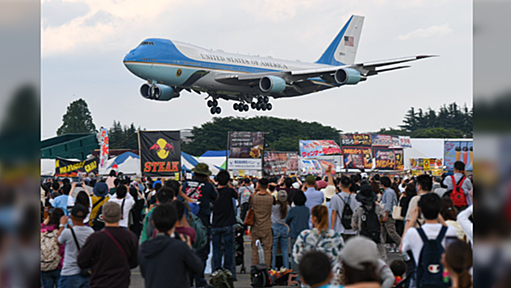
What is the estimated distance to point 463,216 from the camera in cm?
593

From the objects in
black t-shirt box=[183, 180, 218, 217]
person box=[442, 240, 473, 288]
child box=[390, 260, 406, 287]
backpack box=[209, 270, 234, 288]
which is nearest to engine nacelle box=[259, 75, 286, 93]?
black t-shirt box=[183, 180, 218, 217]

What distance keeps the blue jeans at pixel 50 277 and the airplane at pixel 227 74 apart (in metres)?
28.1

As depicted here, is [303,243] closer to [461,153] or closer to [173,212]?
[173,212]

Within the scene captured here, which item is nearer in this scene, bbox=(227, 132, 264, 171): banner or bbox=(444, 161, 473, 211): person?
bbox=(444, 161, 473, 211): person

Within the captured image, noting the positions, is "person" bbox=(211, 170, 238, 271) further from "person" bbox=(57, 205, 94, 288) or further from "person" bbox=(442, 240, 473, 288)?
"person" bbox=(442, 240, 473, 288)

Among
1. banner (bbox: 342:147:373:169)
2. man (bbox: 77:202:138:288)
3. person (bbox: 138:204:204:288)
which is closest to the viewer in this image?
person (bbox: 138:204:204:288)

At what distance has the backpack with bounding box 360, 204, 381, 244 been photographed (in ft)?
31.9

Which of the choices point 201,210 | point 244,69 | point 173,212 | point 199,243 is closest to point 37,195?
point 173,212

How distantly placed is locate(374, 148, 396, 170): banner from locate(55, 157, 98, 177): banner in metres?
15.9

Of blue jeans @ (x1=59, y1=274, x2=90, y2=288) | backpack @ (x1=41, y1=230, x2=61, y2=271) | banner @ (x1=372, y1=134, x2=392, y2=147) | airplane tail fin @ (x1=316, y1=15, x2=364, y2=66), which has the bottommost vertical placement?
blue jeans @ (x1=59, y1=274, x2=90, y2=288)

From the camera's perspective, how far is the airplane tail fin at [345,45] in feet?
172

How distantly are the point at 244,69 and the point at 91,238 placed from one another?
34882mm

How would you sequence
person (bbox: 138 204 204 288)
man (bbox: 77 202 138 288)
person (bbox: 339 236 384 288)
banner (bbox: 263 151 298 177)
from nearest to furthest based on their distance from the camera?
1. person (bbox: 339 236 384 288)
2. person (bbox: 138 204 204 288)
3. man (bbox: 77 202 138 288)
4. banner (bbox: 263 151 298 177)

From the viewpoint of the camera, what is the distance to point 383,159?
34.3 m
